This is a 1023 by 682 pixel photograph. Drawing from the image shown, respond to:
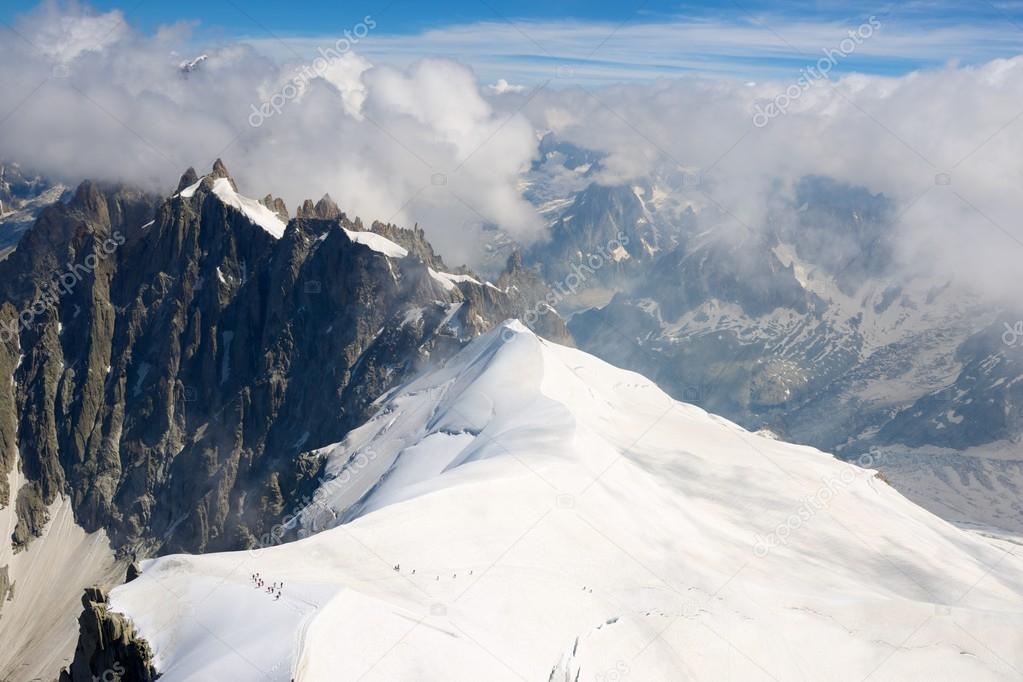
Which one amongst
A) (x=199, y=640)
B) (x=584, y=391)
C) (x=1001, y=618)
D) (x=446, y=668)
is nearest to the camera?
(x=446, y=668)

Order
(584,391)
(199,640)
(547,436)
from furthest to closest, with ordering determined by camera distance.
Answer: (584,391), (547,436), (199,640)

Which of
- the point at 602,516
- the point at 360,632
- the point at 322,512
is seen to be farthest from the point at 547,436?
the point at 360,632

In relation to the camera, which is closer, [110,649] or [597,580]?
[110,649]

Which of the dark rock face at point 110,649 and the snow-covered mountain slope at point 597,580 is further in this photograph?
the dark rock face at point 110,649

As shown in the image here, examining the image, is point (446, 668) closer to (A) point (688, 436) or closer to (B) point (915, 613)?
(B) point (915, 613)

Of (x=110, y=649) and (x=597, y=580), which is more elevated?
(x=110, y=649)
